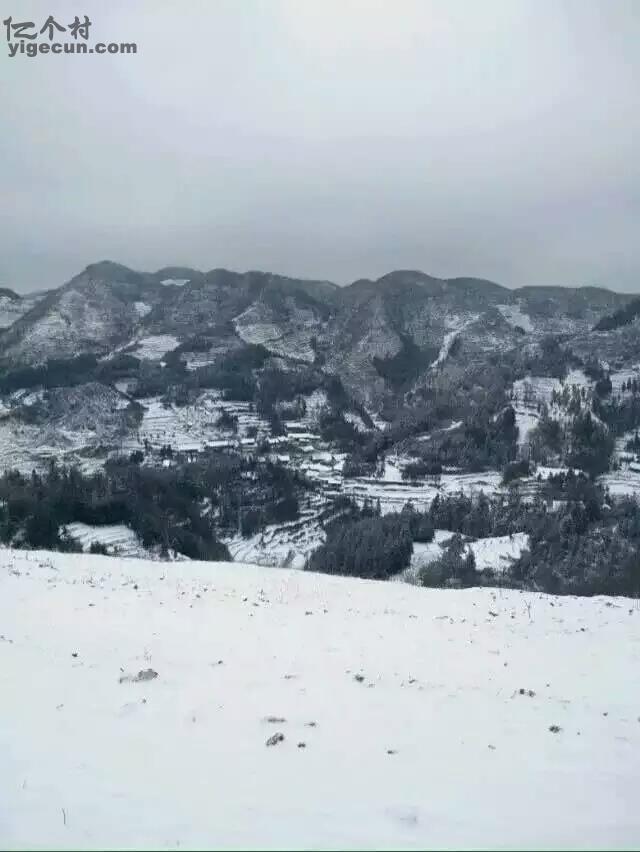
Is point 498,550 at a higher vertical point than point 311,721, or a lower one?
lower

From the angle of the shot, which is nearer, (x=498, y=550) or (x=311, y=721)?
(x=311, y=721)

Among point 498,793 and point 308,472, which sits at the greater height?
point 498,793

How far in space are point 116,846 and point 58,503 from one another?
172ft

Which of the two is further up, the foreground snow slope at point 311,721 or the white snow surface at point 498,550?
the foreground snow slope at point 311,721

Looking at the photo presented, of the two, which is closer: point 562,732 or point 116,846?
point 116,846

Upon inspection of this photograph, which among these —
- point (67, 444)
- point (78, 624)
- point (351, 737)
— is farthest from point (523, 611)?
point (67, 444)

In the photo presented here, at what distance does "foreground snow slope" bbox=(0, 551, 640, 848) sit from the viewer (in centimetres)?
604

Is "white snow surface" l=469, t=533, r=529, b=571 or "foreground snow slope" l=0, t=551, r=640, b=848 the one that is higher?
"foreground snow slope" l=0, t=551, r=640, b=848

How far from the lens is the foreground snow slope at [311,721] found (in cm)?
604

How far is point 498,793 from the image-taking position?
6.78 m

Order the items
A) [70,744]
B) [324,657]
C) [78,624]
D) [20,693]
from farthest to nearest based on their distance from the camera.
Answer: [78,624] → [324,657] → [20,693] → [70,744]

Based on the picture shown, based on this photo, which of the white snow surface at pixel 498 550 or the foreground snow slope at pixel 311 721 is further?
the white snow surface at pixel 498 550

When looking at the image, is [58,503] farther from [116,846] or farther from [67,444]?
[67,444]

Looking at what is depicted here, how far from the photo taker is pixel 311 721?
863cm
